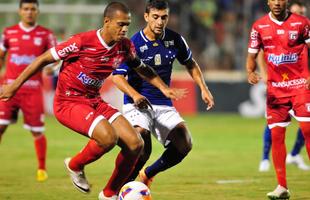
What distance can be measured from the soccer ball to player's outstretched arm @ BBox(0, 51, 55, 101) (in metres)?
1.58

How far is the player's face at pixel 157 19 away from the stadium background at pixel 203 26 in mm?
13388

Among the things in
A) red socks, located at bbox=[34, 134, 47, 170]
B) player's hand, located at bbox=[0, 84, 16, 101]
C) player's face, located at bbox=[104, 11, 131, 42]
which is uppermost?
player's face, located at bbox=[104, 11, 131, 42]

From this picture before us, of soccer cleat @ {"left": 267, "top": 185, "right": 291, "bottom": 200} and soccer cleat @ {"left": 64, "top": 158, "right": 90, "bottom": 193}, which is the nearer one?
soccer cleat @ {"left": 64, "top": 158, "right": 90, "bottom": 193}

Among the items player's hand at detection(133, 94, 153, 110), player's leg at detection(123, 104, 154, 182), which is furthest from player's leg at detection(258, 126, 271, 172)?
player's hand at detection(133, 94, 153, 110)

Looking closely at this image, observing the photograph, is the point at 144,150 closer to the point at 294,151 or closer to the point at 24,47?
the point at 24,47

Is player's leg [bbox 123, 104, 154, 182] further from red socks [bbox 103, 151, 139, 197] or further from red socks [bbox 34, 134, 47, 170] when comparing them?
red socks [bbox 34, 134, 47, 170]

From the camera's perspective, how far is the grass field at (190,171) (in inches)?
397

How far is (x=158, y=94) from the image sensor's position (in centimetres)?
982

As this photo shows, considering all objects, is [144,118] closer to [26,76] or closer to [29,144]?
[26,76]

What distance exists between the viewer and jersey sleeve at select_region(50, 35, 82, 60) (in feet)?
28.2

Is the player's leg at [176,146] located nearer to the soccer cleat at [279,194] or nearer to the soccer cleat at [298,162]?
the soccer cleat at [279,194]

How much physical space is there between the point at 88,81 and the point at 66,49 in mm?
459

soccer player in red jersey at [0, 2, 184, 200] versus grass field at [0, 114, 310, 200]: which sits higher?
soccer player in red jersey at [0, 2, 184, 200]

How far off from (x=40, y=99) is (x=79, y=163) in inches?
153
